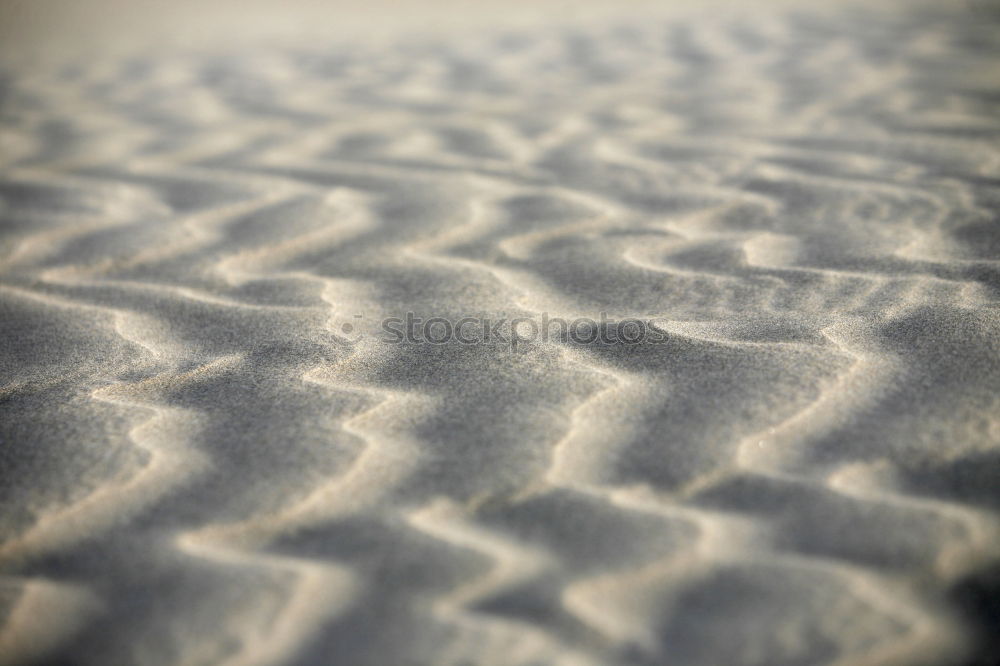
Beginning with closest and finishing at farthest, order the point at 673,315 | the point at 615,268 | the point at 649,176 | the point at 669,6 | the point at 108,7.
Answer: the point at 673,315 < the point at 615,268 < the point at 649,176 < the point at 669,6 < the point at 108,7

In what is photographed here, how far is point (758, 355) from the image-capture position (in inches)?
53.1

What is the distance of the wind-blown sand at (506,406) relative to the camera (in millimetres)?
904

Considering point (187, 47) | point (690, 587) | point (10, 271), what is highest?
point (187, 47)

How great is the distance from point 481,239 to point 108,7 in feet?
23.5

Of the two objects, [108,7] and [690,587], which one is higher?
[108,7]

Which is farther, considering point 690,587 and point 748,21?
point 748,21

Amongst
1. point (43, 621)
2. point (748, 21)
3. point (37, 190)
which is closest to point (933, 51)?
point (748, 21)

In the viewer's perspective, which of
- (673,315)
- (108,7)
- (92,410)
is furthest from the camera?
(108,7)

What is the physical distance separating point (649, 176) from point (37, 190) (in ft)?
5.98

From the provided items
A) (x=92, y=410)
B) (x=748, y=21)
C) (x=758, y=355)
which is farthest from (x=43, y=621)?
(x=748, y=21)

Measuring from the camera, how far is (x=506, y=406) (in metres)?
1.25

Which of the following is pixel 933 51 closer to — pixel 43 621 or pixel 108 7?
pixel 43 621

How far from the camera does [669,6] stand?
6469 mm

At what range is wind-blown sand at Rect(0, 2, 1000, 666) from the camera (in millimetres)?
904
